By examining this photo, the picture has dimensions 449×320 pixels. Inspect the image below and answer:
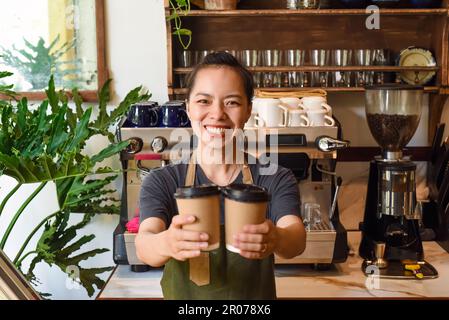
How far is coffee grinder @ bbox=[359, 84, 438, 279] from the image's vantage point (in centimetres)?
163

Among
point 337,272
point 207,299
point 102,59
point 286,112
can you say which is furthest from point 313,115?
point 207,299

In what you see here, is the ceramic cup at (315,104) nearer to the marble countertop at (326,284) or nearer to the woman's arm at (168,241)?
the marble countertop at (326,284)

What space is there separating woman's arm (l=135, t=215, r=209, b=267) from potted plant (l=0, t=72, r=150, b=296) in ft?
2.28

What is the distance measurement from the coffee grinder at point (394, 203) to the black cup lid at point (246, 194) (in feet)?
3.02

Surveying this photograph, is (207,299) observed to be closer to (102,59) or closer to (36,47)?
(102,59)

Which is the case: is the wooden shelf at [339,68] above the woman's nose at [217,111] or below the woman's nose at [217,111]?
above

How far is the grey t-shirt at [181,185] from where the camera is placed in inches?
38.9

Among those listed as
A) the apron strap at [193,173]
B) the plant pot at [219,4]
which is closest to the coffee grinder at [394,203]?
the plant pot at [219,4]

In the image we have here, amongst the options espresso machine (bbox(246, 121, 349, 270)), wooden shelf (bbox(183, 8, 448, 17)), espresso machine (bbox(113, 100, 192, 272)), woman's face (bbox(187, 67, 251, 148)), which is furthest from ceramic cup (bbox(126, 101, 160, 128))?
woman's face (bbox(187, 67, 251, 148))

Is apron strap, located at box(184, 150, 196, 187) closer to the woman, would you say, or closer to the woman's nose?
the woman

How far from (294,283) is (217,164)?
661mm

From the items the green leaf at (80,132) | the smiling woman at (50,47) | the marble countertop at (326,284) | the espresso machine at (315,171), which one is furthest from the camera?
the smiling woman at (50,47)

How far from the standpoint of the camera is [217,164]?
1008 mm

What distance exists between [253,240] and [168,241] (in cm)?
12
